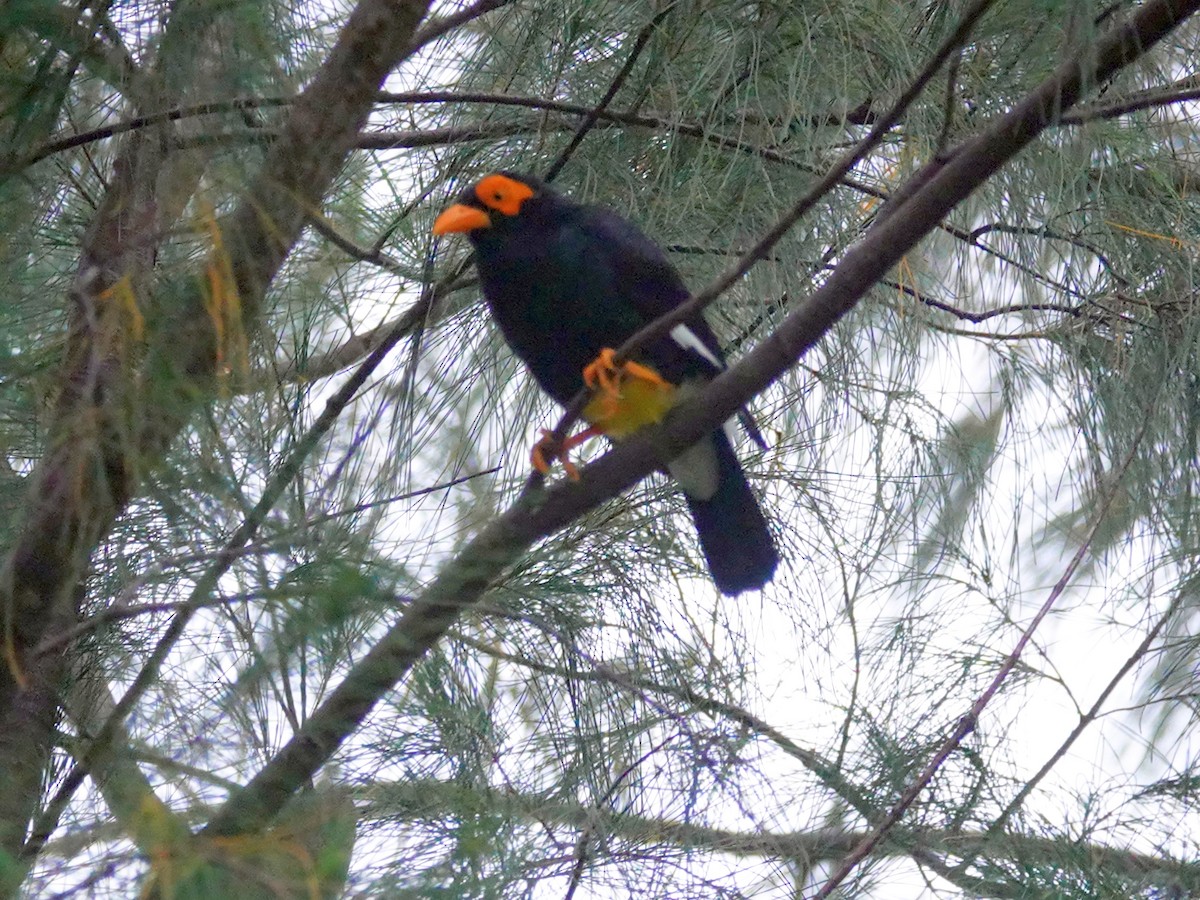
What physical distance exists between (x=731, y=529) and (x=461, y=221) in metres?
0.65

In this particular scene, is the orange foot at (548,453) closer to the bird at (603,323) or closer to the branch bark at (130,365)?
the bird at (603,323)

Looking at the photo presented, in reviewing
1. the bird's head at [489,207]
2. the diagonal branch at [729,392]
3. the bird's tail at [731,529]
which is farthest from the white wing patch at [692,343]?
the diagonal branch at [729,392]

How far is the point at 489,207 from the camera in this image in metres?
1.89

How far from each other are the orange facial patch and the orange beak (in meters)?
0.02

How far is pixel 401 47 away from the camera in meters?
1.34

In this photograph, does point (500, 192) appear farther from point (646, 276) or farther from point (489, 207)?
point (646, 276)

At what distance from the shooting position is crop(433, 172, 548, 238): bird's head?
188 centimetres

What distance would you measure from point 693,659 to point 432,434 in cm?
50

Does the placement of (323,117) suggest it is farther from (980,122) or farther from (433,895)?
(980,122)

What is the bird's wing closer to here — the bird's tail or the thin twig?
the bird's tail

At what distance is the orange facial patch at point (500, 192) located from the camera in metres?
1.88

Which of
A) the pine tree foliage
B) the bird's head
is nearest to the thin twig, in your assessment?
the pine tree foliage

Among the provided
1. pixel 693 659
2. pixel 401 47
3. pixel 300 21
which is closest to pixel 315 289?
pixel 300 21

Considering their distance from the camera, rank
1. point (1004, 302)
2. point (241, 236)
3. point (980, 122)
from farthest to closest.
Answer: point (1004, 302) < point (980, 122) < point (241, 236)
